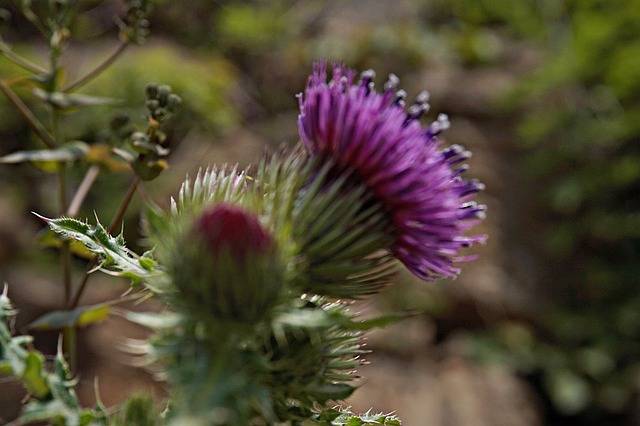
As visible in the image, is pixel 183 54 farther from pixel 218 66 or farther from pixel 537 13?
pixel 537 13

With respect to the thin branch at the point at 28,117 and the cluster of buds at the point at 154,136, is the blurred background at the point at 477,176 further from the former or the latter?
the cluster of buds at the point at 154,136

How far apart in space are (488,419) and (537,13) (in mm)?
5123

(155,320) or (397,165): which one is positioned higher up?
(397,165)

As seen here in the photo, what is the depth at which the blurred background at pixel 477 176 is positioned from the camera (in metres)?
5.89

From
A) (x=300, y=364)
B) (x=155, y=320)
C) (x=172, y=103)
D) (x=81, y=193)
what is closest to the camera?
(x=155, y=320)

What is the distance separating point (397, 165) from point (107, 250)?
1.85ft

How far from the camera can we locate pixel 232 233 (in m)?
1.15

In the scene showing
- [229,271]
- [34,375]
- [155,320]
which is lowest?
[34,375]

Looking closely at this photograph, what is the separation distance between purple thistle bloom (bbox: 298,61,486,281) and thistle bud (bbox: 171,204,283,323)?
32 centimetres

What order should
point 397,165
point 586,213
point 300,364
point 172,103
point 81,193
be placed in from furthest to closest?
point 586,213 → point 81,193 → point 172,103 → point 397,165 → point 300,364

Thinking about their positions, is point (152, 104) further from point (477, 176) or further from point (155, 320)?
point (477, 176)

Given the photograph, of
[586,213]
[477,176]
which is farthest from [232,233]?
[586,213]

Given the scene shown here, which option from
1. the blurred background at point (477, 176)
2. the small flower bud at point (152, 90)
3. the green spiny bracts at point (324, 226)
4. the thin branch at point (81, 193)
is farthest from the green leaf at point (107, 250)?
the blurred background at point (477, 176)

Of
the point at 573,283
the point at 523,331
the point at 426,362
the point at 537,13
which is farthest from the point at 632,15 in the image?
the point at 426,362
